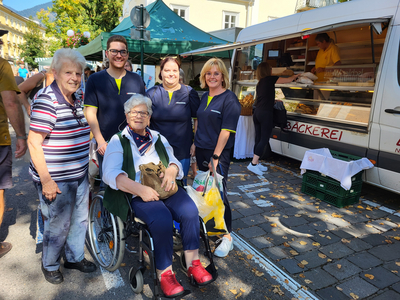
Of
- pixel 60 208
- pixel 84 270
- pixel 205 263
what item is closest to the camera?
pixel 60 208

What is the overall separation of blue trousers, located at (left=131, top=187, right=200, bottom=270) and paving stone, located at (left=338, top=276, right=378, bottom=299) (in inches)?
57.9

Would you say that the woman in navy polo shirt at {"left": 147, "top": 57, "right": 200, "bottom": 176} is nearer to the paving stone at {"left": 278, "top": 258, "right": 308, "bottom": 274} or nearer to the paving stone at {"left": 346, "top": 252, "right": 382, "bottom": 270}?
the paving stone at {"left": 278, "top": 258, "right": 308, "bottom": 274}

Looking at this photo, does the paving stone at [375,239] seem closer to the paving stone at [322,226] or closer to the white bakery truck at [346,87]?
the paving stone at [322,226]

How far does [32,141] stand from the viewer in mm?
2234

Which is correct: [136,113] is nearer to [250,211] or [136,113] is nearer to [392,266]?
[250,211]

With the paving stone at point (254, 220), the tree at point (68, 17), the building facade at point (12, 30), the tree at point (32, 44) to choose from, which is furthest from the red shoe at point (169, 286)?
the building facade at point (12, 30)

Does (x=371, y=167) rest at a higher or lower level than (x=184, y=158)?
lower

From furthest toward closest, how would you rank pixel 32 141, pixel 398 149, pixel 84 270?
pixel 398 149, pixel 84 270, pixel 32 141

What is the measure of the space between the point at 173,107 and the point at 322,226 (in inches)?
99.8

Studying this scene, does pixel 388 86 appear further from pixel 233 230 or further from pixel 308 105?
pixel 233 230

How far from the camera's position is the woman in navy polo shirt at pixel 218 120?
120 inches

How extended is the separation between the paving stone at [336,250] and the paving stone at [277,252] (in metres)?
0.44

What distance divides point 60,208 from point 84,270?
721 millimetres

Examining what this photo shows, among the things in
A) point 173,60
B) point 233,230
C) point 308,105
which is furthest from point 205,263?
point 308,105
